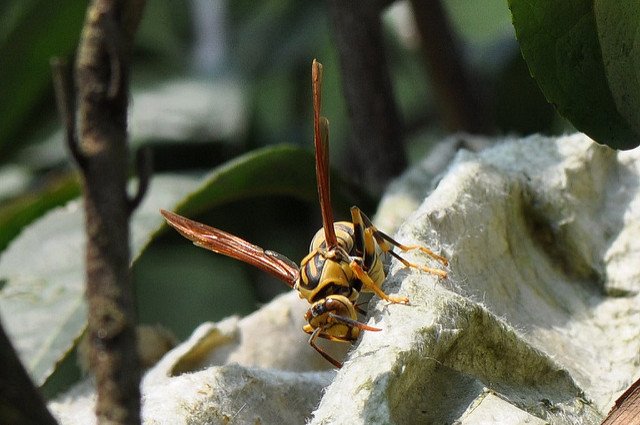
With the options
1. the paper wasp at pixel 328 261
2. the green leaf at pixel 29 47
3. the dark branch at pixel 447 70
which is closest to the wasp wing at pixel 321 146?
the paper wasp at pixel 328 261

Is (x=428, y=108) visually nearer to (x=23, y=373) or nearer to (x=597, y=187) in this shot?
(x=597, y=187)

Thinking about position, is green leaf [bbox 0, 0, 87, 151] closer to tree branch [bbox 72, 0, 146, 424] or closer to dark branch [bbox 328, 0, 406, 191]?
dark branch [bbox 328, 0, 406, 191]

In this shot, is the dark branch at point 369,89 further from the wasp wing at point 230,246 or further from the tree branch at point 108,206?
the tree branch at point 108,206

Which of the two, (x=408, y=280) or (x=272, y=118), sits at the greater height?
(x=408, y=280)

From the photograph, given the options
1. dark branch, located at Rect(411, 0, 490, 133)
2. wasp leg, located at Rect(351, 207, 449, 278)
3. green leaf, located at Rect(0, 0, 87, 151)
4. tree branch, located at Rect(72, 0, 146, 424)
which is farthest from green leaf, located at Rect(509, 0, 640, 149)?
green leaf, located at Rect(0, 0, 87, 151)

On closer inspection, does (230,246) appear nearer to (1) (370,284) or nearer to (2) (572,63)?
(1) (370,284)

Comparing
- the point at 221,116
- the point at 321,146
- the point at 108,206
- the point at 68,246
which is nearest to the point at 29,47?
the point at 221,116

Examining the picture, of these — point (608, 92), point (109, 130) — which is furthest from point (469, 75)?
point (109, 130)
